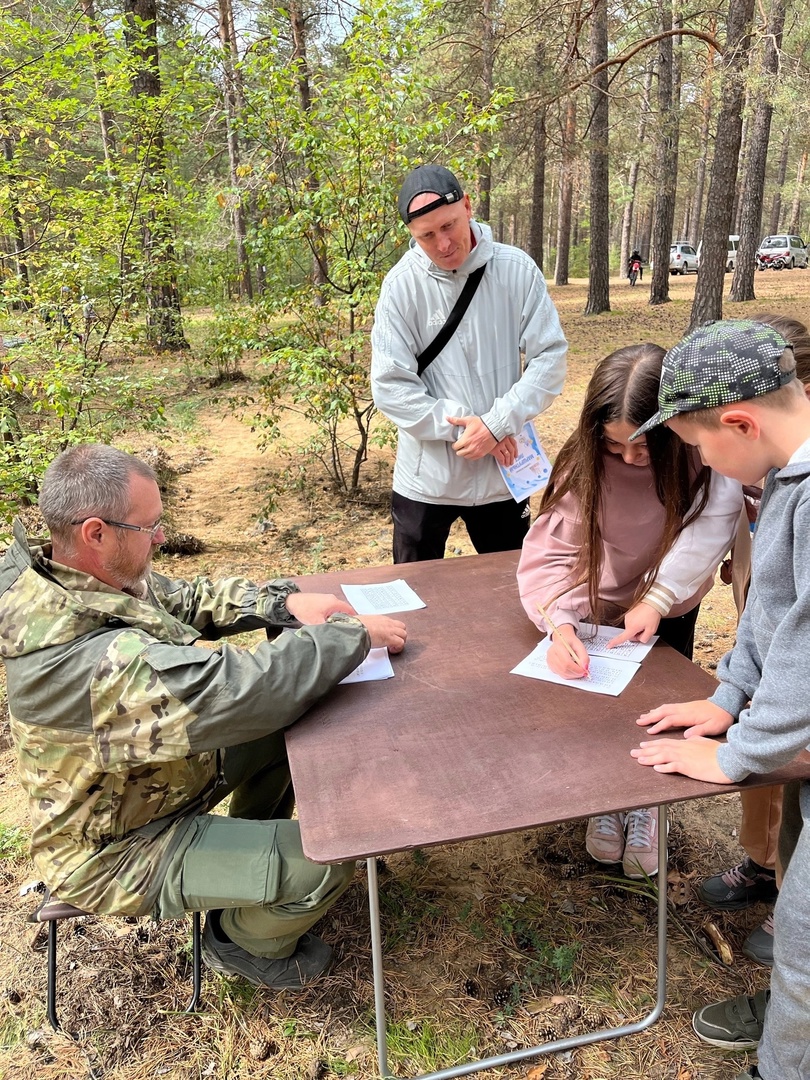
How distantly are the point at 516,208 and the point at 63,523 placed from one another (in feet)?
103

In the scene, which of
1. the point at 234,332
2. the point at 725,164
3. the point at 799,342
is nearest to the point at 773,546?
the point at 799,342

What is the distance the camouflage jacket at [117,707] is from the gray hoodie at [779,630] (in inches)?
33.5

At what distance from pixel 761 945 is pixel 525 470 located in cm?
158

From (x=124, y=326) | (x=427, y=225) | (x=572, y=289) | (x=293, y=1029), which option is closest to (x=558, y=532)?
(x=427, y=225)

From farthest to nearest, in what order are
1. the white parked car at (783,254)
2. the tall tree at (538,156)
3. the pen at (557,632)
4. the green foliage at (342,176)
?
the white parked car at (783,254), the tall tree at (538,156), the green foliage at (342,176), the pen at (557,632)

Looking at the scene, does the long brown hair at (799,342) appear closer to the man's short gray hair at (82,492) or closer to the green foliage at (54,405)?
the man's short gray hair at (82,492)

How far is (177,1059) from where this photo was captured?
1.84m

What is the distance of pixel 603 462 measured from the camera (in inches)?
78.2

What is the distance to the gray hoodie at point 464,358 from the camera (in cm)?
265

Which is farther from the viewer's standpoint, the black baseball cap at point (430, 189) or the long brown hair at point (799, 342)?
the black baseball cap at point (430, 189)

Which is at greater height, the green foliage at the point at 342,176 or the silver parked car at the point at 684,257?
the green foliage at the point at 342,176

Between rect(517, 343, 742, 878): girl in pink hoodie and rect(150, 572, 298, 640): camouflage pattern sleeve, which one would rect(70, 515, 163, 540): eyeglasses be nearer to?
rect(150, 572, 298, 640): camouflage pattern sleeve

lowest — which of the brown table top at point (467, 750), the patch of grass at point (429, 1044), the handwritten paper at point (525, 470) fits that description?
the patch of grass at point (429, 1044)

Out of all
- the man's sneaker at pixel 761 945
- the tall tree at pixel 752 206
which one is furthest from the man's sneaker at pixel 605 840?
the tall tree at pixel 752 206
